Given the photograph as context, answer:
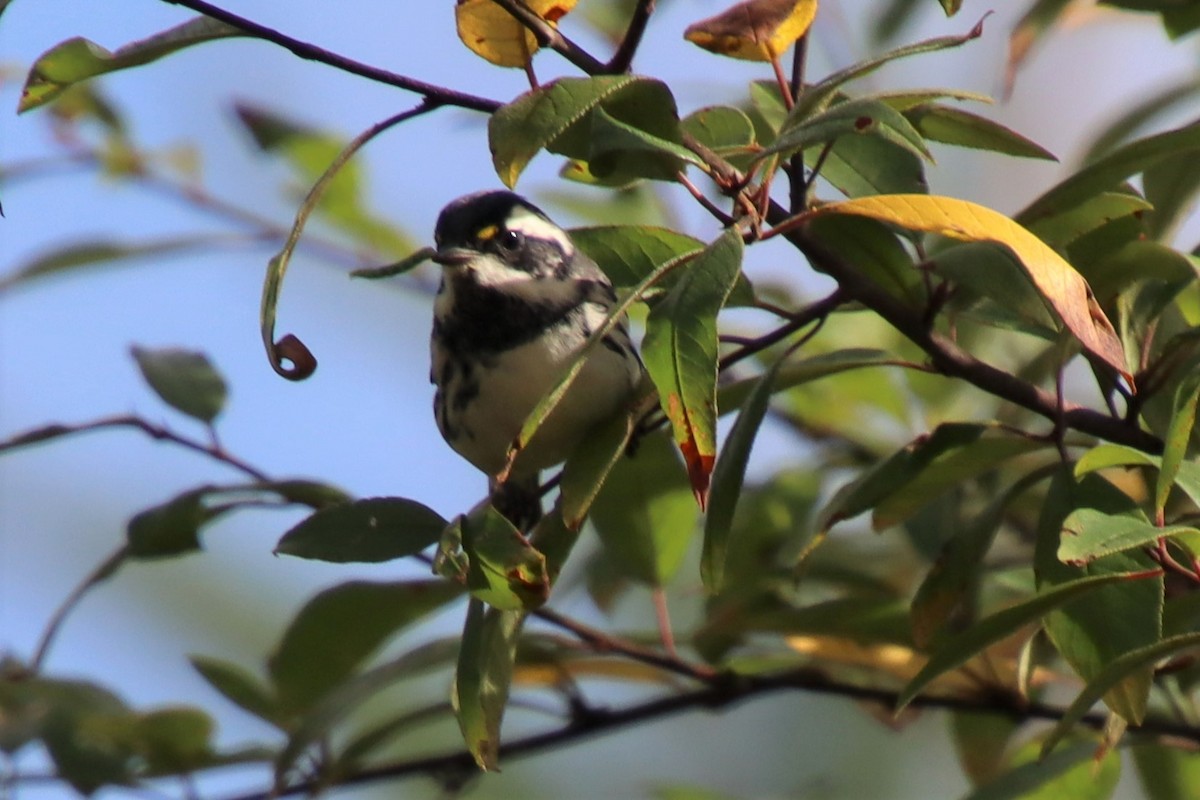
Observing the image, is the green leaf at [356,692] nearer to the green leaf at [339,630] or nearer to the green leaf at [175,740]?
the green leaf at [339,630]

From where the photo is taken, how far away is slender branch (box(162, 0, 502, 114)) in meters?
1.21

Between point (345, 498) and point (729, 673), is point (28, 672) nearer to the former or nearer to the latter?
point (345, 498)

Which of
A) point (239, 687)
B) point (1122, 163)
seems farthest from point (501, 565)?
point (239, 687)

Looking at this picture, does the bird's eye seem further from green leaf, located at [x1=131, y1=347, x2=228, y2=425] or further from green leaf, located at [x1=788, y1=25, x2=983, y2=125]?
green leaf, located at [x1=788, y1=25, x2=983, y2=125]

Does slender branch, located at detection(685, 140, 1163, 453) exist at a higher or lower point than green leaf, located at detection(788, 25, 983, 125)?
lower

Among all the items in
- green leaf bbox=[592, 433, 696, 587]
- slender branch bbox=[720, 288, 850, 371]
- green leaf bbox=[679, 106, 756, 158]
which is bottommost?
green leaf bbox=[592, 433, 696, 587]

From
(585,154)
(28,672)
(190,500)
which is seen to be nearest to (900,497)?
(585,154)

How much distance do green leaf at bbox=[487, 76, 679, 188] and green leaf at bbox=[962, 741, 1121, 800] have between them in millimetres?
765

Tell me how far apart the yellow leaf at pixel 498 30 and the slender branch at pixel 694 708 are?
91cm

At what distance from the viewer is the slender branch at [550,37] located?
4.05 ft

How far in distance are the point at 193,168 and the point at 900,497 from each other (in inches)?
63.9

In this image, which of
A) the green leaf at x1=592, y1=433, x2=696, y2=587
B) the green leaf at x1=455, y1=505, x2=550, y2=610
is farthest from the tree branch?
the green leaf at x1=592, y1=433, x2=696, y2=587

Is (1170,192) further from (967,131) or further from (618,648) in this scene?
(618,648)

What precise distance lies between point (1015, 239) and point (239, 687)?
4.14ft
